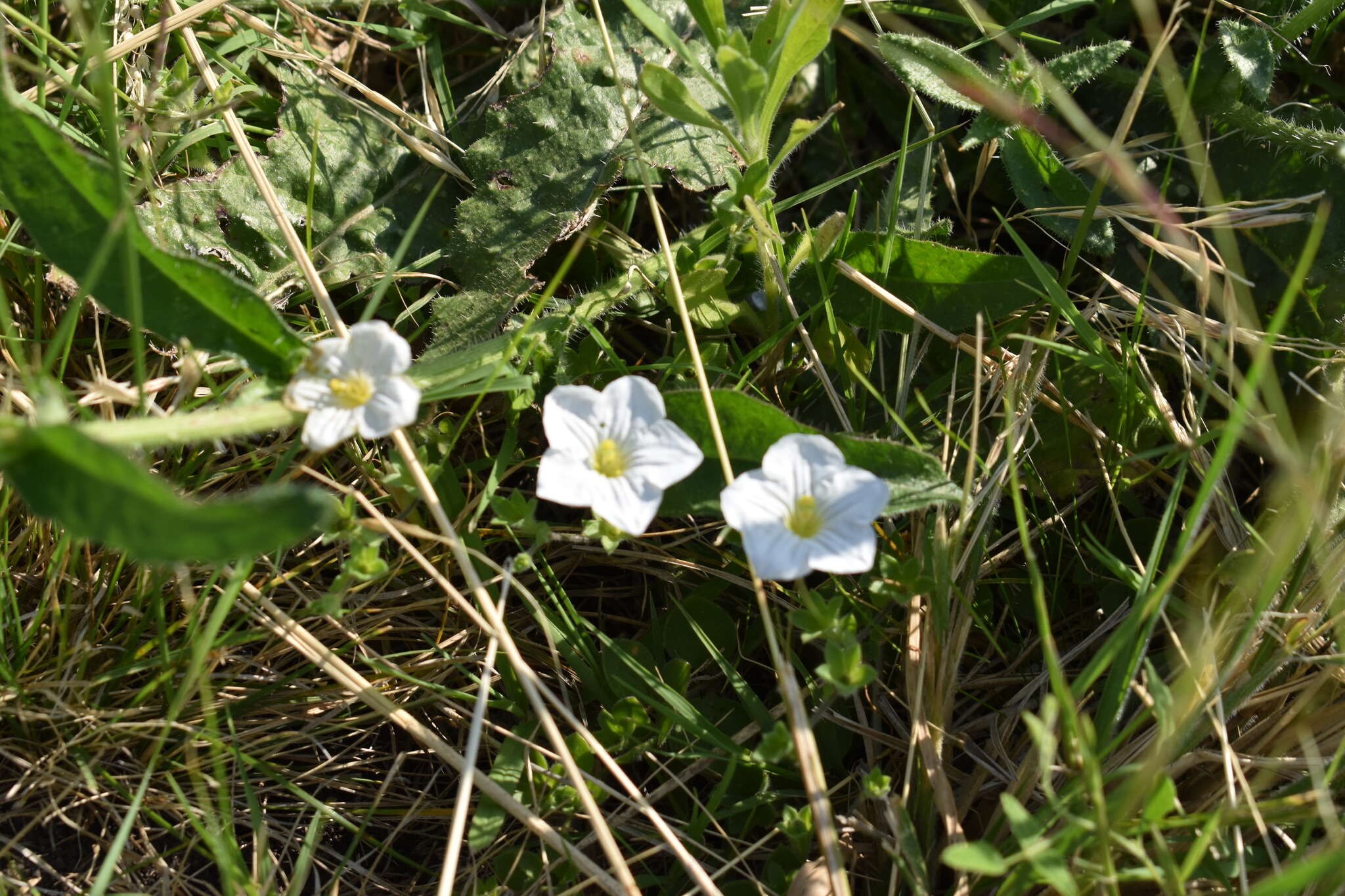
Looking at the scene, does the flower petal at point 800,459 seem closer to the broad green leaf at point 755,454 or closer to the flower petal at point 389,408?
the broad green leaf at point 755,454

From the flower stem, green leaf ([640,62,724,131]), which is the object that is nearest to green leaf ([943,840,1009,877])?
the flower stem

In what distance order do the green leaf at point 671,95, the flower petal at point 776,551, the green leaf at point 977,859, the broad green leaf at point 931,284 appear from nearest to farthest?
1. the green leaf at point 977,859
2. the flower petal at point 776,551
3. the green leaf at point 671,95
4. the broad green leaf at point 931,284

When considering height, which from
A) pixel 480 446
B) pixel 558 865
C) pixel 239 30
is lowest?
pixel 558 865

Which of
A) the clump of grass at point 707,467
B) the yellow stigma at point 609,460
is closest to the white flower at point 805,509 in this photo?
the clump of grass at point 707,467

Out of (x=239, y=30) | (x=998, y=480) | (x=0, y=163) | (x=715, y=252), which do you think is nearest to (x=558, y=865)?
(x=998, y=480)

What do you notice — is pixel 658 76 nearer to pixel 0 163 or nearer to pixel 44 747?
pixel 0 163

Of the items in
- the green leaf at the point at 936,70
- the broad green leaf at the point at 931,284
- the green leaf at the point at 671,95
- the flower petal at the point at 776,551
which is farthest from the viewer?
the green leaf at the point at 936,70

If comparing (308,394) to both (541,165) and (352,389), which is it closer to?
(352,389)
